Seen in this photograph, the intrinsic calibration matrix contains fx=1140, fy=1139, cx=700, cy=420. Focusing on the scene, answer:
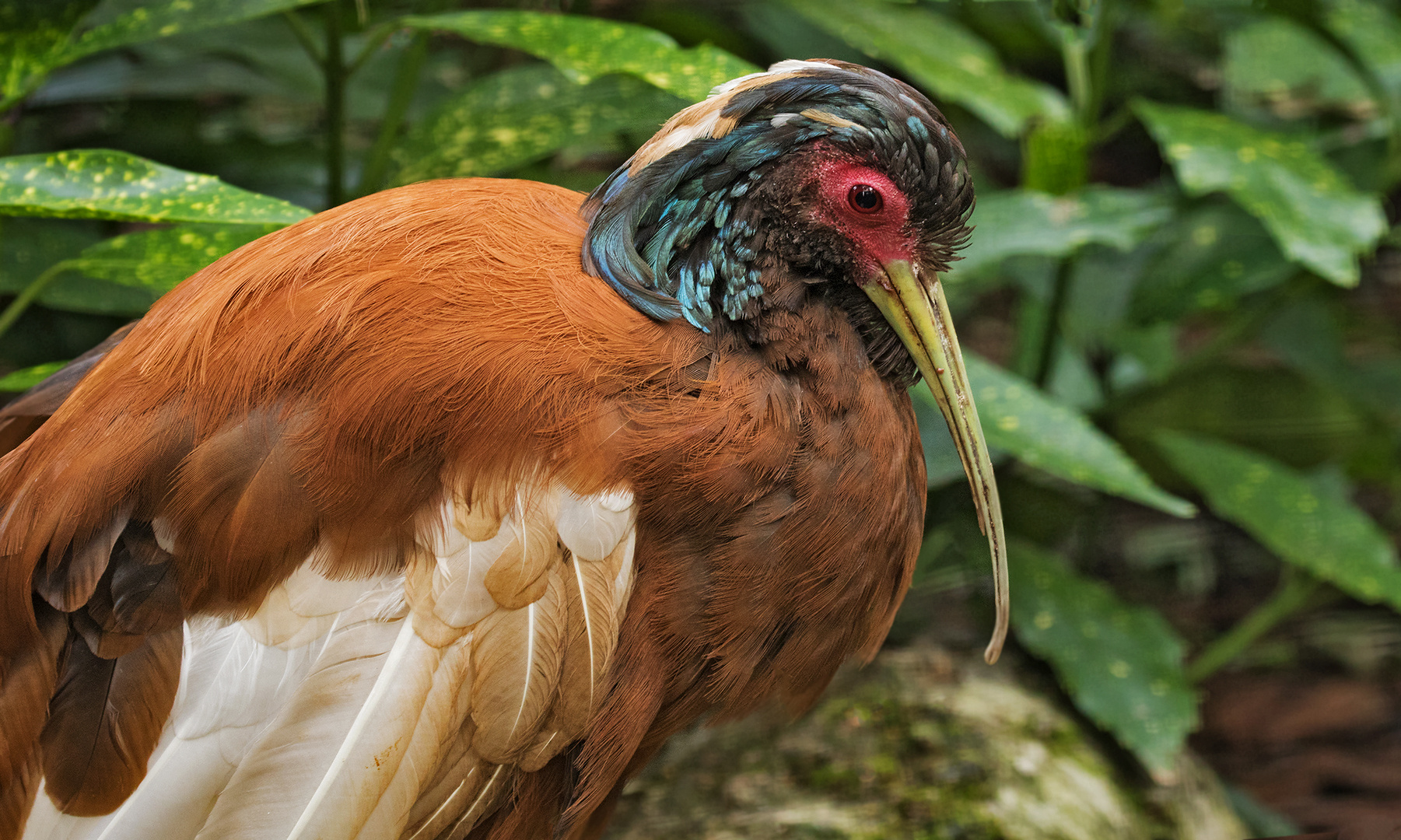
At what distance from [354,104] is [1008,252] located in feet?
4.65

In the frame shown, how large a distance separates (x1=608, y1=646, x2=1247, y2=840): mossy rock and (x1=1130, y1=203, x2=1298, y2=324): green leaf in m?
0.91

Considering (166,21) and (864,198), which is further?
(166,21)

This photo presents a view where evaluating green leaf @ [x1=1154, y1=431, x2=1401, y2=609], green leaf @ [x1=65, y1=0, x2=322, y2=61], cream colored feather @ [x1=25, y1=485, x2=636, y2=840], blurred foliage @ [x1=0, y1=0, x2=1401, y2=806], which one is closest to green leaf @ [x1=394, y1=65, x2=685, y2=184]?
blurred foliage @ [x1=0, y1=0, x2=1401, y2=806]

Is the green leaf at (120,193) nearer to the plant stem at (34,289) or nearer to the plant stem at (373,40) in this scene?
the plant stem at (34,289)

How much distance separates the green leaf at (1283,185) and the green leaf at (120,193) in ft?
5.27

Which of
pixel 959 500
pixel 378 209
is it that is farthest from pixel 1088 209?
pixel 378 209

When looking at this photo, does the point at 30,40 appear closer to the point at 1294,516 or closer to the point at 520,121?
the point at 520,121

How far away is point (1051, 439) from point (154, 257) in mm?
1426

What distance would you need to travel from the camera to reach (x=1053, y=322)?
249 cm

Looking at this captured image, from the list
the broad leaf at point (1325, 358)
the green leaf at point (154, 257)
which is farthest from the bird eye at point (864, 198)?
the broad leaf at point (1325, 358)

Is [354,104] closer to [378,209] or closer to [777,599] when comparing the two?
[378,209]

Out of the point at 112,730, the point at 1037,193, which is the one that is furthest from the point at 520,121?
the point at 112,730

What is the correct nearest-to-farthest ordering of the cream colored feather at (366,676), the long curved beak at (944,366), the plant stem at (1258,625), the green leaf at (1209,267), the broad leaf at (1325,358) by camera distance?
1. the cream colored feather at (366,676)
2. the long curved beak at (944,366)
3. the green leaf at (1209,267)
4. the plant stem at (1258,625)
5. the broad leaf at (1325,358)

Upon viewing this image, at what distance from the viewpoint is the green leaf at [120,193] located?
4.76ft
